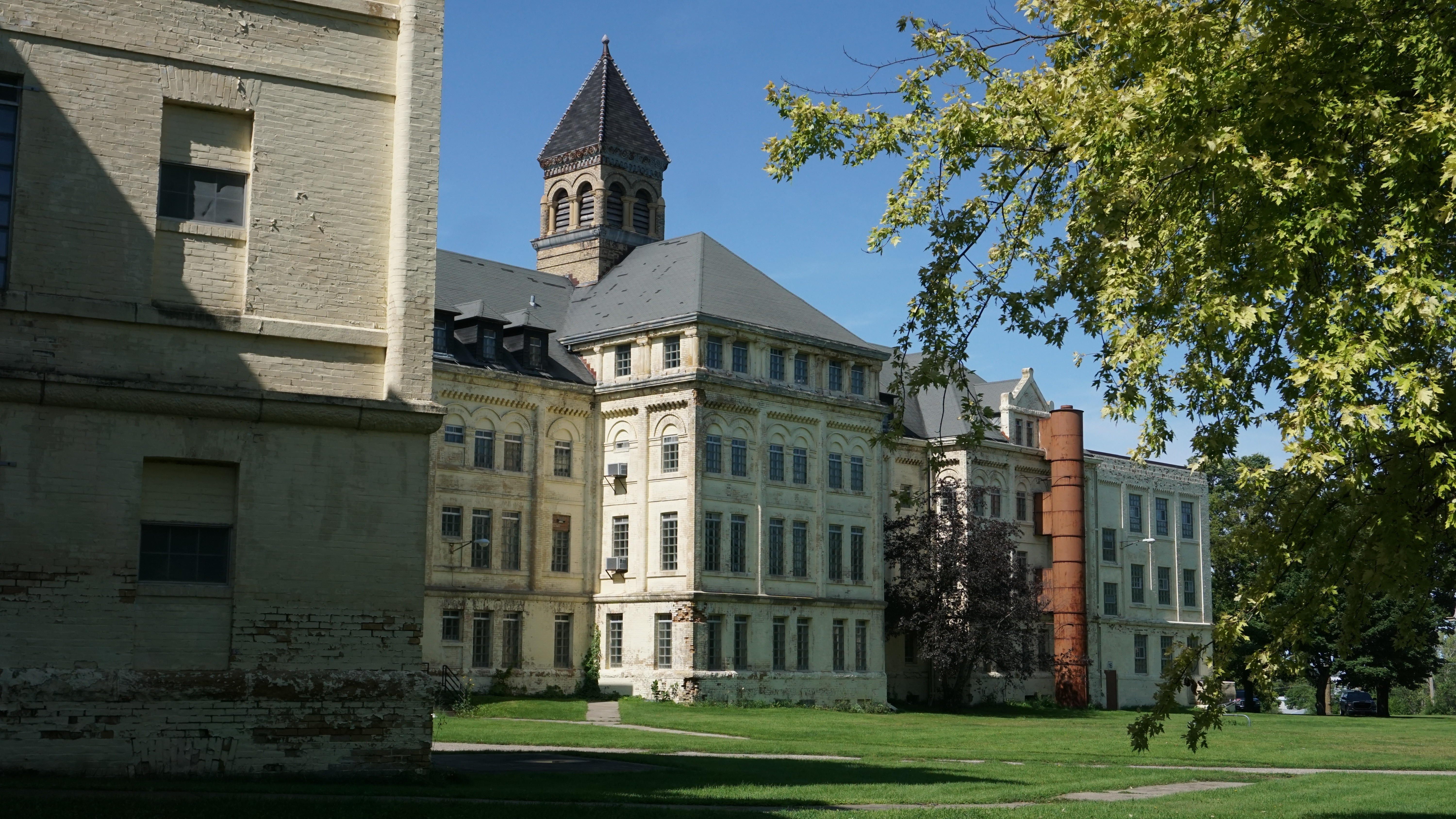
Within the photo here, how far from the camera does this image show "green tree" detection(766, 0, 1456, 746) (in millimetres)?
10352

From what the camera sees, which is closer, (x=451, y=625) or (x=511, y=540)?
(x=451, y=625)

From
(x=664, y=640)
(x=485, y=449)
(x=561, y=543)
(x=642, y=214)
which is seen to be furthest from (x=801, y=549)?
(x=642, y=214)

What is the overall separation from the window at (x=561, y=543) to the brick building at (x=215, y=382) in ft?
103

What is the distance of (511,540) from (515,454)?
2.89m

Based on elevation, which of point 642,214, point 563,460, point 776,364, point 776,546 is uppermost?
point 642,214

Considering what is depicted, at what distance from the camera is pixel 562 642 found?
4959cm

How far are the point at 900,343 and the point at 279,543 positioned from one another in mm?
8013

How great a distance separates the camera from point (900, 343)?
14.7 m

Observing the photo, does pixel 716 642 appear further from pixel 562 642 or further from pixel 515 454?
pixel 515 454

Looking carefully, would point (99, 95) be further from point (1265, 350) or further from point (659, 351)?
point (659, 351)

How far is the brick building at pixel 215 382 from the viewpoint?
1647 centimetres

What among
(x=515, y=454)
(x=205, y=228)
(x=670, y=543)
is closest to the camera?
(x=205, y=228)

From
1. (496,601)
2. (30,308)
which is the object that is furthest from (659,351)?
(30,308)

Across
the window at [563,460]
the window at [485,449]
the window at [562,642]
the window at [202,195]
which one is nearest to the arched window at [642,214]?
the window at [563,460]
